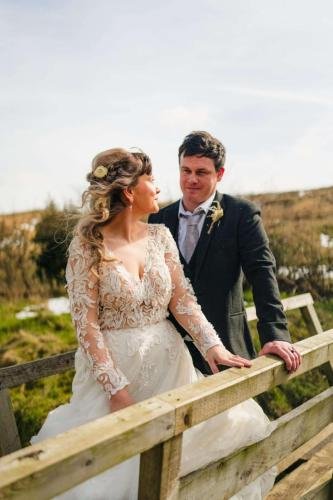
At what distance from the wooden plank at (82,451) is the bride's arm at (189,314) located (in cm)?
103

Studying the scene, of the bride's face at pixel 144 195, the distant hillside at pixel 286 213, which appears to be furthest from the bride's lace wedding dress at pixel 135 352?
the distant hillside at pixel 286 213

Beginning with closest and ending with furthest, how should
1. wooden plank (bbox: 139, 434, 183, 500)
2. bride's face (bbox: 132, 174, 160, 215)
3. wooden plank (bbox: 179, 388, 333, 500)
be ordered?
wooden plank (bbox: 139, 434, 183, 500) < wooden plank (bbox: 179, 388, 333, 500) < bride's face (bbox: 132, 174, 160, 215)

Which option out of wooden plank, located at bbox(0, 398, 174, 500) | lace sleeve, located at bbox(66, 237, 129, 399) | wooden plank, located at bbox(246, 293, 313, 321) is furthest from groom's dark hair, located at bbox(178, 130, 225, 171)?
wooden plank, located at bbox(246, 293, 313, 321)

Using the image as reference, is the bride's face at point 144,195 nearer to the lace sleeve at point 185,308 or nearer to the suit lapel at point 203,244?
the lace sleeve at point 185,308

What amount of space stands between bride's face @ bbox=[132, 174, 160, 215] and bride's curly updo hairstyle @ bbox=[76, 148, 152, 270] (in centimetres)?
3

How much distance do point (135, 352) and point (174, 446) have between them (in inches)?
32.7

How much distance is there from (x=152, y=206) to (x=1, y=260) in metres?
9.06

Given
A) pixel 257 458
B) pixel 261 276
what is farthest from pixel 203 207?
pixel 257 458

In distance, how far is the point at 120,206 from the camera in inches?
101

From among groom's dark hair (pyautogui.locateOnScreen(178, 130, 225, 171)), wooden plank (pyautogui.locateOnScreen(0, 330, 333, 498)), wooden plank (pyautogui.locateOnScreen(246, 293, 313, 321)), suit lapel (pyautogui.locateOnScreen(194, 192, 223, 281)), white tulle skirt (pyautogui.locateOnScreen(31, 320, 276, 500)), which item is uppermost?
groom's dark hair (pyautogui.locateOnScreen(178, 130, 225, 171))

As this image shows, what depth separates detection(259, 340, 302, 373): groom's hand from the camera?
223 centimetres

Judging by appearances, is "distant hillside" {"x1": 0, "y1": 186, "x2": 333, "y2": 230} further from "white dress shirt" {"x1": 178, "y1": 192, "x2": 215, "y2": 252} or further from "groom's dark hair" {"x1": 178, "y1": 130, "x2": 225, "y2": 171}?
"groom's dark hair" {"x1": 178, "y1": 130, "x2": 225, "y2": 171}

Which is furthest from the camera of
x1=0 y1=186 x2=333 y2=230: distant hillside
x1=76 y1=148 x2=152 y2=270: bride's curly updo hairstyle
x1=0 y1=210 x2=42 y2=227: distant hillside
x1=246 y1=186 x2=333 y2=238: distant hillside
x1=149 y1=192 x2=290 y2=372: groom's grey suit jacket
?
x1=246 y1=186 x2=333 y2=238: distant hillside

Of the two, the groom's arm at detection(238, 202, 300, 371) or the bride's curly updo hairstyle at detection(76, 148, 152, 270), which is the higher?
the bride's curly updo hairstyle at detection(76, 148, 152, 270)
